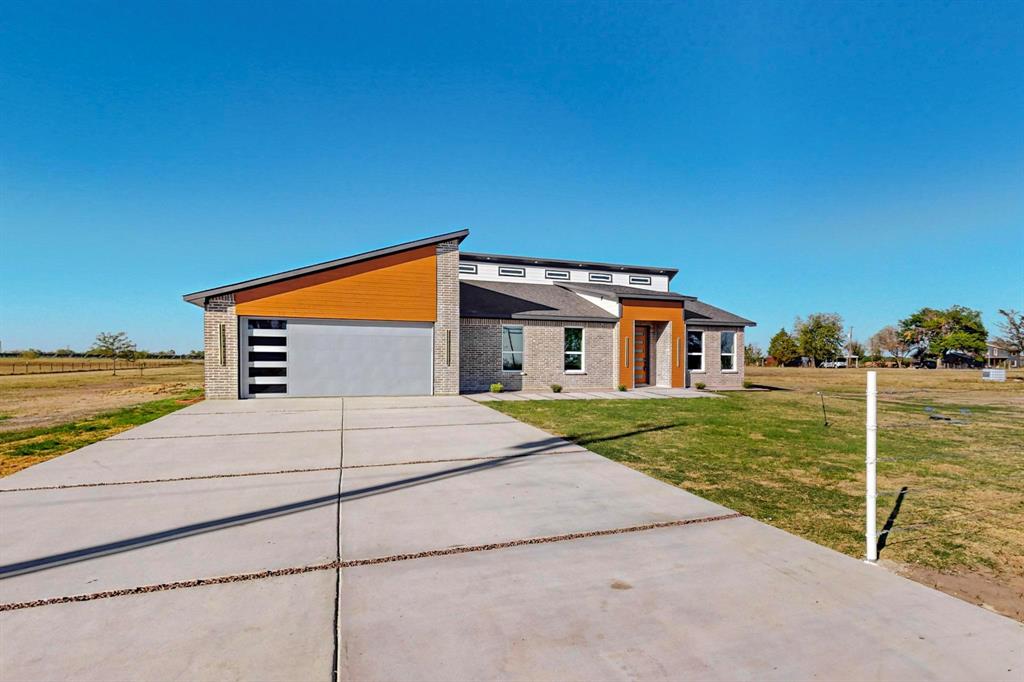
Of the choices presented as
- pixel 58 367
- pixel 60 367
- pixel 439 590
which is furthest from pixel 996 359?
pixel 58 367

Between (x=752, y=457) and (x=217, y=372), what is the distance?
1472cm

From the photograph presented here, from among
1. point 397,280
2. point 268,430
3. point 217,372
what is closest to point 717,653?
point 268,430

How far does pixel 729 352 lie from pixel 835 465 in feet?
48.4

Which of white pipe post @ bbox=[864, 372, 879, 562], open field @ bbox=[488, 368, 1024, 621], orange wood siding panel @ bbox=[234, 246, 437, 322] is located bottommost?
open field @ bbox=[488, 368, 1024, 621]

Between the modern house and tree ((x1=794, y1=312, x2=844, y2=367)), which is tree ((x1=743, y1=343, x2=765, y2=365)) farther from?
the modern house

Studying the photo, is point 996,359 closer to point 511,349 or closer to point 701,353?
point 701,353

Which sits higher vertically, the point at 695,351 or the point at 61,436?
the point at 695,351

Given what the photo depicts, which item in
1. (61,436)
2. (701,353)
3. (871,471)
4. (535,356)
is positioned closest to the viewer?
(871,471)

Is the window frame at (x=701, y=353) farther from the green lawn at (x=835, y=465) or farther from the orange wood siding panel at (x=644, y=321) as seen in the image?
the green lawn at (x=835, y=465)

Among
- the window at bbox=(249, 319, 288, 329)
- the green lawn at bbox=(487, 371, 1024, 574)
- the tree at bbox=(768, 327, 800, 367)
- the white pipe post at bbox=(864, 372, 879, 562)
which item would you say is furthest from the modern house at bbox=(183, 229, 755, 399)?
the tree at bbox=(768, 327, 800, 367)

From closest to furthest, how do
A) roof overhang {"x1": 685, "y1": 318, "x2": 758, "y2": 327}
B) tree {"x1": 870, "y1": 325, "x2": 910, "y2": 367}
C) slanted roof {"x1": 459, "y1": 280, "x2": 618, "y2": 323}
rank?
slanted roof {"x1": 459, "y1": 280, "x2": 618, "y2": 323}
roof overhang {"x1": 685, "y1": 318, "x2": 758, "y2": 327}
tree {"x1": 870, "y1": 325, "x2": 910, "y2": 367}

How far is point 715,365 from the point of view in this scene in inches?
793

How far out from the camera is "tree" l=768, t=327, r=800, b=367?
56500 millimetres

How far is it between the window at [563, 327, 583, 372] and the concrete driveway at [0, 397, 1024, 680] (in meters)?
13.1
